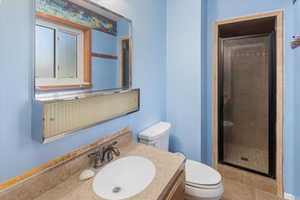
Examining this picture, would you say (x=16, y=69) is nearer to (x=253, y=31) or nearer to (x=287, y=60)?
(x=287, y=60)

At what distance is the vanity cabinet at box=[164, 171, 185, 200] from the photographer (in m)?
0.96

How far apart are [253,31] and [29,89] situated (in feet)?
9.41

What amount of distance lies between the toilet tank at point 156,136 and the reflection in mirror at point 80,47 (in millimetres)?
488

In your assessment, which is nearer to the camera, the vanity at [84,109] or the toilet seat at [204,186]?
the vanity at [84,109]

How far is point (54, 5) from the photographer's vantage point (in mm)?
920

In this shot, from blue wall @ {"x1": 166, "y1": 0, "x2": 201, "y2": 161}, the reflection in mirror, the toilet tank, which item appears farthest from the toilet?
the reflection in mirror

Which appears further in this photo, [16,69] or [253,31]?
[253,31]

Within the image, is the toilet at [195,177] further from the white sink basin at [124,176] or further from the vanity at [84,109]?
the white sink basin at [124,176]

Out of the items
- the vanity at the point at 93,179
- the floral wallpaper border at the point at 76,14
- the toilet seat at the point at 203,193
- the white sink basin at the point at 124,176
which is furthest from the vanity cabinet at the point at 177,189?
the floral wallpaper border at the point at 76,14

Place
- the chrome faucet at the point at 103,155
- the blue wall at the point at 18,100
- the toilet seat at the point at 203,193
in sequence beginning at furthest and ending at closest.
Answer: the toilet seat at the point at 203,193 → the chrome faucet at the point at 103,155 → the blue wall at the point at 18,100

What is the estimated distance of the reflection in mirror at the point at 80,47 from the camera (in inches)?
35.1

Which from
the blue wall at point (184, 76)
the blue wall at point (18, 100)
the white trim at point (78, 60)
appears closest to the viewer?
the blue wall at point (18, 100)

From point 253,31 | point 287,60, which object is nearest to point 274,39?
point 287,60

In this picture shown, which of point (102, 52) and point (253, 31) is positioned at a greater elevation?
point (253, 31)
